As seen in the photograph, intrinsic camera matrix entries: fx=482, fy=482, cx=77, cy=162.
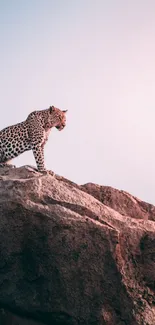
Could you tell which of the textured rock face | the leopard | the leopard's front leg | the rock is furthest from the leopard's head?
the textured rock face

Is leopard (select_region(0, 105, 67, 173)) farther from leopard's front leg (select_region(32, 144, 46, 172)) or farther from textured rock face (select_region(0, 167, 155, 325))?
textured rock face (select_region(0, 167, 155, 325))

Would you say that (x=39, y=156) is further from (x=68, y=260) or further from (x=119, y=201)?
(x=68, y=260)

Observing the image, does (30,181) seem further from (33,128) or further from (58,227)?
(33,128)

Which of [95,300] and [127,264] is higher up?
[127,264]

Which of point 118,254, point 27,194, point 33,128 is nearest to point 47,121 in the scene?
point 33,128

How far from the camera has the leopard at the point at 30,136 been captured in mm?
17250

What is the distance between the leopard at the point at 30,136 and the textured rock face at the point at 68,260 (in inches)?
106

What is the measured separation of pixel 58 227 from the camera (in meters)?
13.5

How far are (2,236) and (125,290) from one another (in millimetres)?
3777

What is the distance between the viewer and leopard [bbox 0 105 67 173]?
17.2m

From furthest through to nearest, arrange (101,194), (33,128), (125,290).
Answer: (33,128) → (101,194) → (125,290)

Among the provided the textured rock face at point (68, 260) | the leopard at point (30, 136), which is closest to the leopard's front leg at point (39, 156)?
the leopard at point (30, 136)

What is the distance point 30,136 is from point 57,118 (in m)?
1.80

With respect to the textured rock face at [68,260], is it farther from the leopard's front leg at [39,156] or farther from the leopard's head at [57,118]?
the leopard's head at [57,118]
